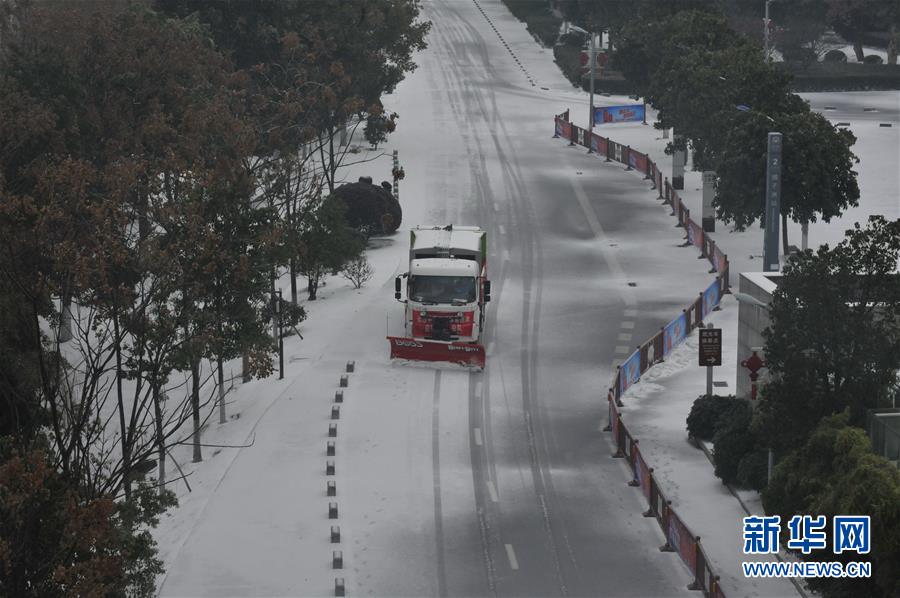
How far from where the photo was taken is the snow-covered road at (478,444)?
3369cm

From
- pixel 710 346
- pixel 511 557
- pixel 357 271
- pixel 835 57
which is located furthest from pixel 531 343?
pixel 835 57

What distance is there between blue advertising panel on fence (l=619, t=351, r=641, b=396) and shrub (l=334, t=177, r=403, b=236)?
21.5 metres

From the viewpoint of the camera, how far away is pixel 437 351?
48.1 meters

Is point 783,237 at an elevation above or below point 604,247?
above

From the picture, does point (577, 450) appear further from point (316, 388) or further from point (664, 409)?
point (316, 388)

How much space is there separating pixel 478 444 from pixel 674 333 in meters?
10.7

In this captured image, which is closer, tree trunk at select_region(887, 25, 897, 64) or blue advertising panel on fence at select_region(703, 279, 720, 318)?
blue advertising panel on fence at select_region(703, 279, 720, 318)

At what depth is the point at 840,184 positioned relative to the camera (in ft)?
189

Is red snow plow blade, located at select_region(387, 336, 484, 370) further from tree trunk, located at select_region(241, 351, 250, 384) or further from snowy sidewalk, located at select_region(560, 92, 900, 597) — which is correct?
snowy sidewalk, located at select_region(560, 92, 900, 597)

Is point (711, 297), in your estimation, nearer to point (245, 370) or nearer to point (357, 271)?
point (357, 271)

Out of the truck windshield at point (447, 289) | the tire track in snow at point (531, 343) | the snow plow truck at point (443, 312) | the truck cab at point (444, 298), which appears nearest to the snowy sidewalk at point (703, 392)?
the tire track in snow at point (531, 343)

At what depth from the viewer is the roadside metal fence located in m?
32.8

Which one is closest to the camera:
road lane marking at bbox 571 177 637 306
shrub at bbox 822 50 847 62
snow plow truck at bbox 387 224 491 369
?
snow plow truck at bbox 387 224 491 369

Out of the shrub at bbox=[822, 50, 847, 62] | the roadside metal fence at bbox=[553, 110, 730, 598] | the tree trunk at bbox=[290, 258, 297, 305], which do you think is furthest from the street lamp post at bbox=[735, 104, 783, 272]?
the shrub at bbox=[822, 50, 847, 62]
